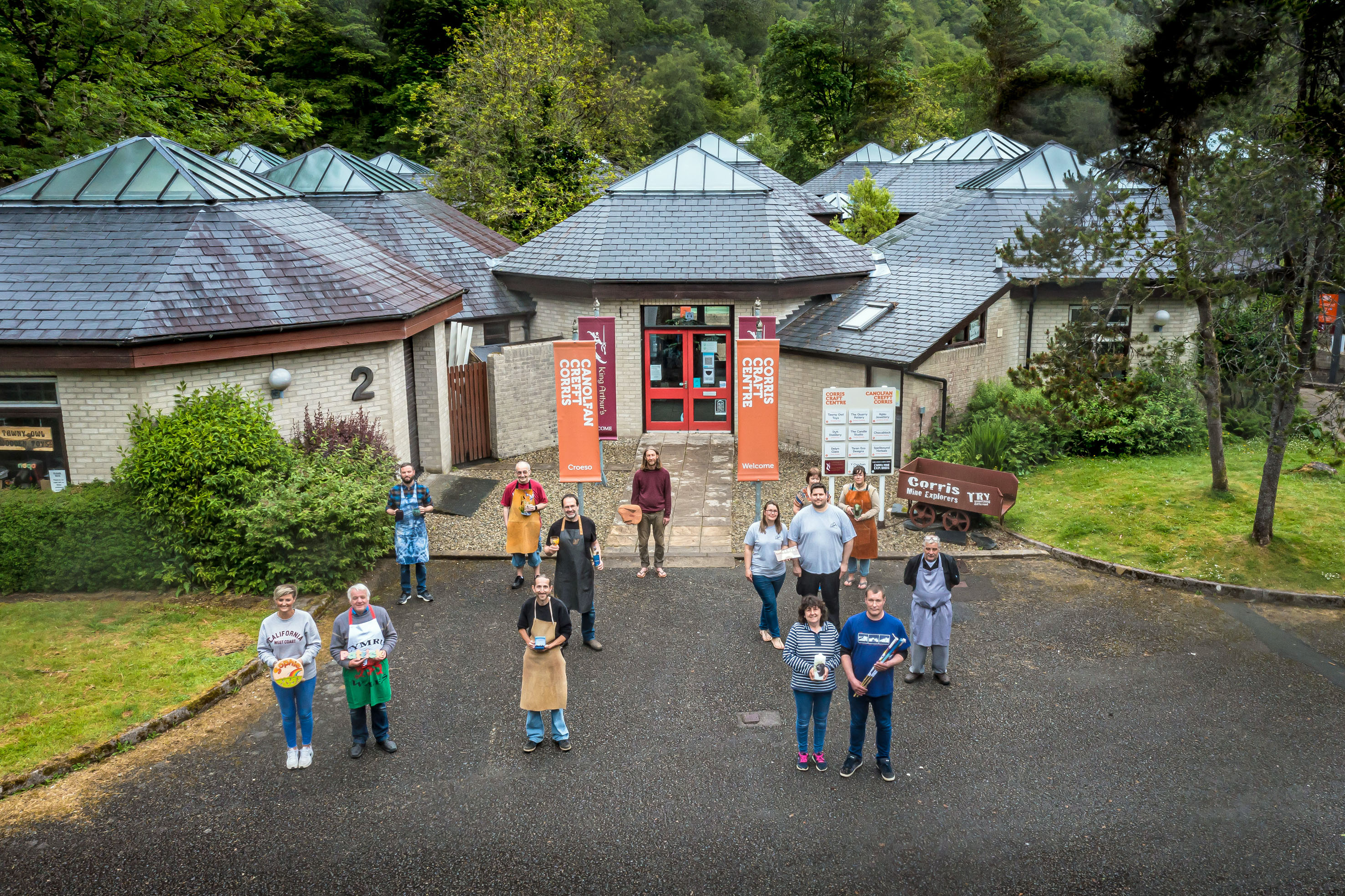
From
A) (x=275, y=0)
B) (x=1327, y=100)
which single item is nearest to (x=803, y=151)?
(x=275, y=0)

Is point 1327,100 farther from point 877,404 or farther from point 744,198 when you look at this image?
point 744,198

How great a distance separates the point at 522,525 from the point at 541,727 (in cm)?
392

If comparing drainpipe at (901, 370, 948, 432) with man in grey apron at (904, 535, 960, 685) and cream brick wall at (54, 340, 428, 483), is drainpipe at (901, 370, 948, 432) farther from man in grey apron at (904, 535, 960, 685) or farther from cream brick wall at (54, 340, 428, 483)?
cream brick wall at (54, 340, 428, 483)

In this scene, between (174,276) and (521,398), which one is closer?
(174,276)

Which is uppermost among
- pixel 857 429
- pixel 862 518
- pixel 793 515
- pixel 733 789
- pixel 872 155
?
pixel 872 155

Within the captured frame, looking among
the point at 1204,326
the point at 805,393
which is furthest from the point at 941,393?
the point at 1204,326

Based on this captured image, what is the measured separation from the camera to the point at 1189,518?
15.0 meters

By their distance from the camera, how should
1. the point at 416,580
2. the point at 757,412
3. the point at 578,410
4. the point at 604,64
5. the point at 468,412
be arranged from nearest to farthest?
the point at 416,580 < the point at 757,412 < the point at 578,410 < the point at 468,412 < the point at 604,64

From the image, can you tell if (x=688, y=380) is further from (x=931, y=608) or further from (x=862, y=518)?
(x=931, y=608)

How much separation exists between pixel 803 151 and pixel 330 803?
56606 millimetres

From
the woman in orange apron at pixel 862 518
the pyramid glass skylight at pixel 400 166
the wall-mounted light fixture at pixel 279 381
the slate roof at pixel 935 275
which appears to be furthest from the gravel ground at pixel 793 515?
the pyramid glass skylight at pixel 400 166

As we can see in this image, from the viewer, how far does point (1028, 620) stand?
473 inches

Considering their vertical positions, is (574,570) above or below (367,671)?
above

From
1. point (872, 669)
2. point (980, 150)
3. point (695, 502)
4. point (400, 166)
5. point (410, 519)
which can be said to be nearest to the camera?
point (872, 669)
